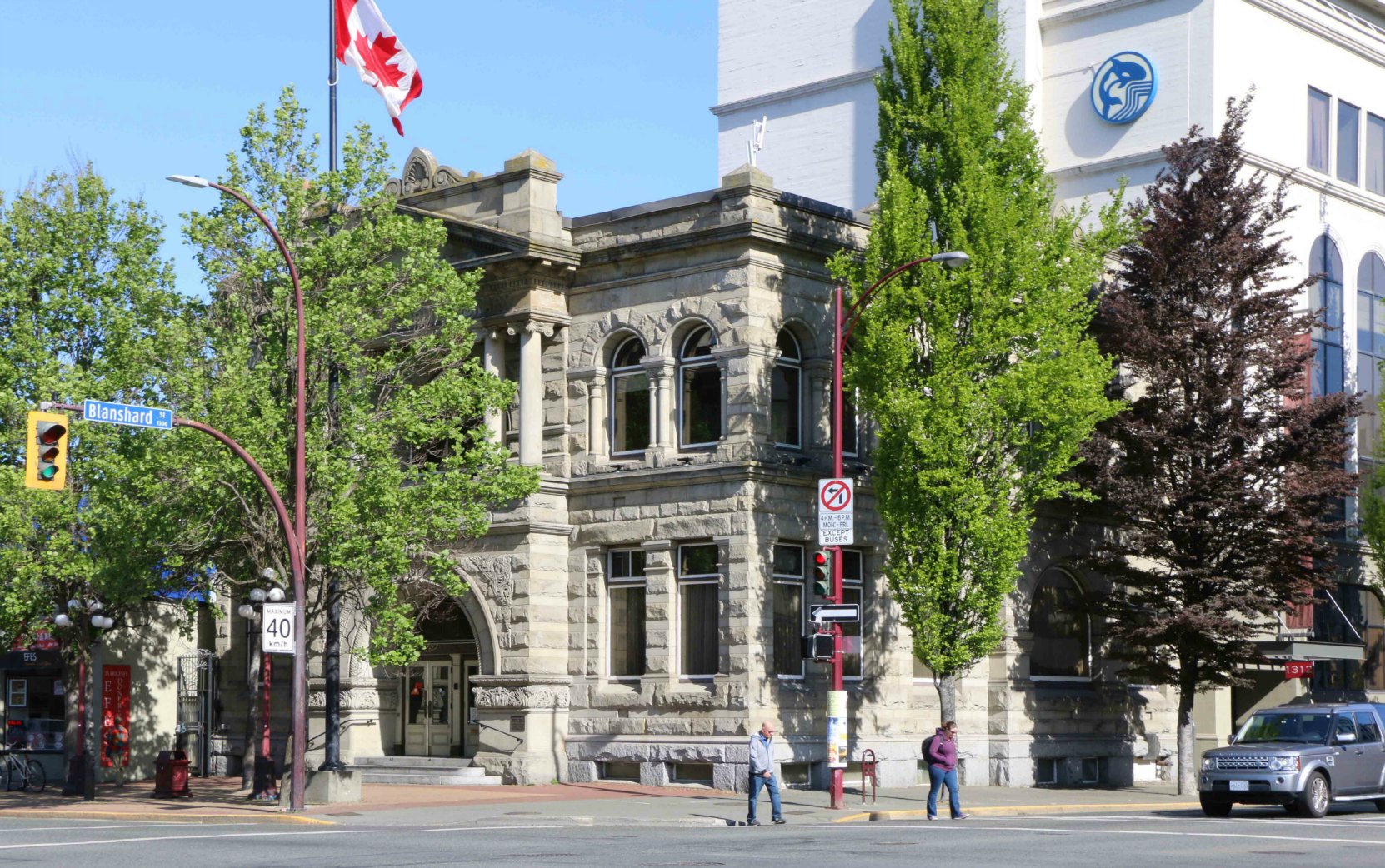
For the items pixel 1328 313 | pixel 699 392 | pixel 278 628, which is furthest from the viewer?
pixel 1328 313

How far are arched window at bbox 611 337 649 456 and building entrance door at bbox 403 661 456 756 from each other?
6418 mm

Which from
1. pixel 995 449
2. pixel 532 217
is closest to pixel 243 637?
pixel 532 217

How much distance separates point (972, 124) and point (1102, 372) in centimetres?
510

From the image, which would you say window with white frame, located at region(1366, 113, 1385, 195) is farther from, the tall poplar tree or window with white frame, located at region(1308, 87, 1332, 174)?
the tall poplar tree

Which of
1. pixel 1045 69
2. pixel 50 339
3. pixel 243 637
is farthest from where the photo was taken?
pixel 1045 69

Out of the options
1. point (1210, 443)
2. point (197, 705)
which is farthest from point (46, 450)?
point (1210, 443)

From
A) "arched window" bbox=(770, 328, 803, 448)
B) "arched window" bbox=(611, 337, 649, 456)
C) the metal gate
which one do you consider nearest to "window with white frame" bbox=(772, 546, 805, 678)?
"arched window" bbox=(770, 328, 803, 448)

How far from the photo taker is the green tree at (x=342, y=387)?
94.5ft

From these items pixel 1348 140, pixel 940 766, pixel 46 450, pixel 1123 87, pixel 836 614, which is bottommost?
pixel 940 766

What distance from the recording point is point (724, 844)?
21.1 meters

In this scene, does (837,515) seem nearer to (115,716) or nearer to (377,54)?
(377,54)

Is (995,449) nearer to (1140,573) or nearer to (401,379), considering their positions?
(1140,573)

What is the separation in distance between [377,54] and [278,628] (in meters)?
13.5

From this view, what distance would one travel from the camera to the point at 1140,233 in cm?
3597
